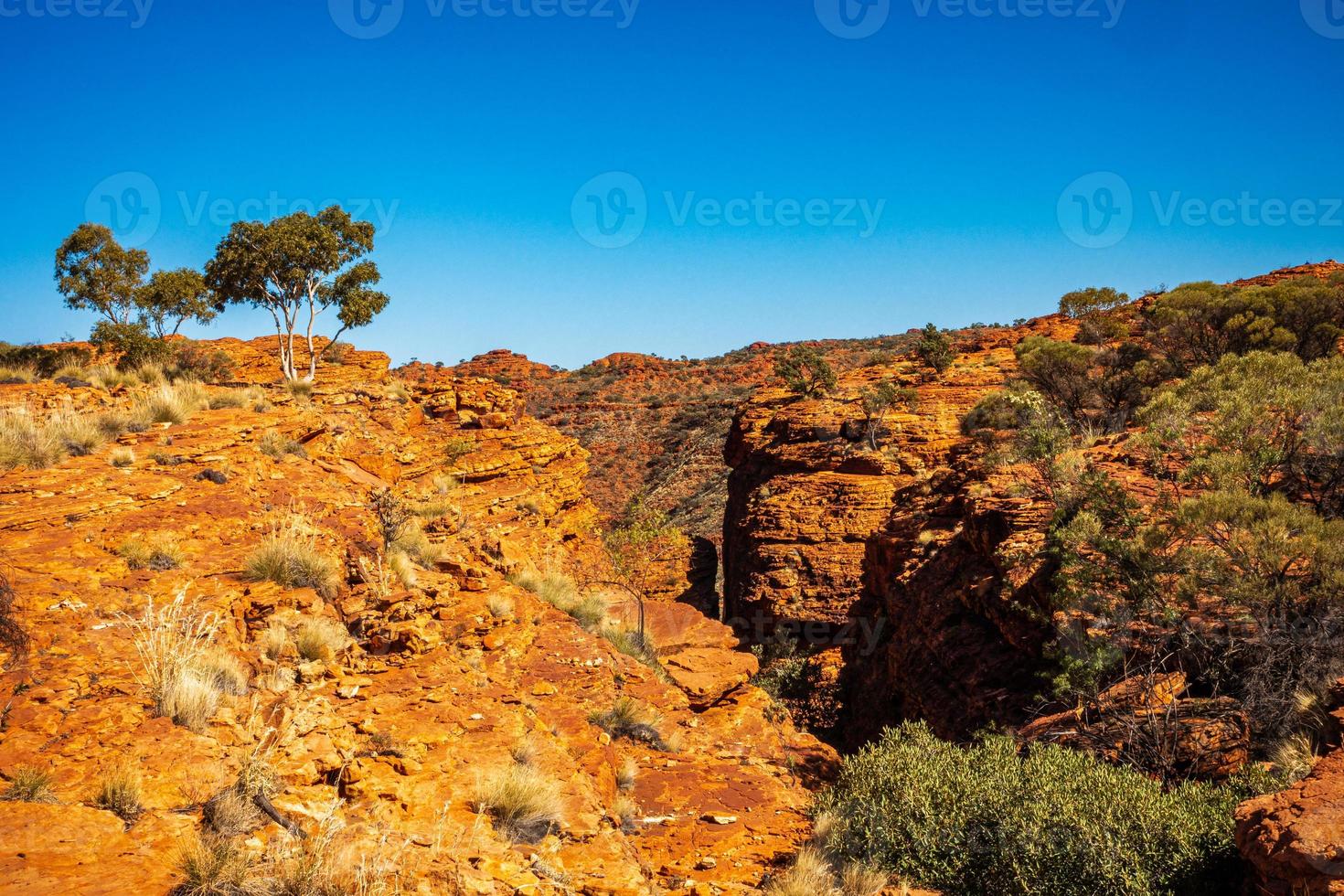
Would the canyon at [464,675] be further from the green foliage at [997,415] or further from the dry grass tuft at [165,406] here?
the green foliage at [997,415]

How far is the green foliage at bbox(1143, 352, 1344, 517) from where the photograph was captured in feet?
32.3

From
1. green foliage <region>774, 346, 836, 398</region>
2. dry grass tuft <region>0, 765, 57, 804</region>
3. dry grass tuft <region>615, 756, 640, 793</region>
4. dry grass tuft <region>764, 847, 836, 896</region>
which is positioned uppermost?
green foliage <region>774, 346, 836, 398</region>

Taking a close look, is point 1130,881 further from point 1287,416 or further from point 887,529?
point 887,529

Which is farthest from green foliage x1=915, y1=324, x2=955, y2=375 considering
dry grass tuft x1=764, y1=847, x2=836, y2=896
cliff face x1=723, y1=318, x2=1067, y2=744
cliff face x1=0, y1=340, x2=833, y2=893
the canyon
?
dry grass tuft x1=764, y1=847, x2=836, y2=896

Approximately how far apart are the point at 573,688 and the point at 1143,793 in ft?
18.1

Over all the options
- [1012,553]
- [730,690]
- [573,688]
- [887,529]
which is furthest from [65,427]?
[887,529]

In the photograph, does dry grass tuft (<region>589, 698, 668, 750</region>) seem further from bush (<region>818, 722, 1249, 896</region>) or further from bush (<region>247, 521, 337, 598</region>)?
bush (<region>247, 521, 337, 598</region>)

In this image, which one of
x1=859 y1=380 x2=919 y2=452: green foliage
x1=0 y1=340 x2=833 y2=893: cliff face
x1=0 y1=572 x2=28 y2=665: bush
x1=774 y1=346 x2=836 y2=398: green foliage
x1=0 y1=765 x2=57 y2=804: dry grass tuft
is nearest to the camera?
x1=0 y1=765 x2=57 y2=804: dry grass tuft

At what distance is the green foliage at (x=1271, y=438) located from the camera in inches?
388

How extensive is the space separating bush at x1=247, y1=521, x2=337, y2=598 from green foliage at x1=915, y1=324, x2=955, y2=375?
1079 inches

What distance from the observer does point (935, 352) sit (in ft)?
103

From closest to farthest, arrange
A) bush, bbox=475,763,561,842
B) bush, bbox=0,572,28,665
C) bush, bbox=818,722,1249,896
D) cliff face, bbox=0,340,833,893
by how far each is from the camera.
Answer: cliff face, bbox=0,340,833,893, bush, bbox=0,572,28,665, bush, bbox=475,763,561,842, bush, bbox=818,722,1249,896

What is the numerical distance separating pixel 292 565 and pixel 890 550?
12303 mm

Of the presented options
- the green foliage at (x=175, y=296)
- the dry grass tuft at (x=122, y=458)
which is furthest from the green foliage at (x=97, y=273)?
the dry grass tuft at (x=122, y=458)
